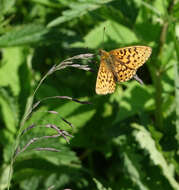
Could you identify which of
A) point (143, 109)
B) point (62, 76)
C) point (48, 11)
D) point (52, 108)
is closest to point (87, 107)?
point (52, 108)

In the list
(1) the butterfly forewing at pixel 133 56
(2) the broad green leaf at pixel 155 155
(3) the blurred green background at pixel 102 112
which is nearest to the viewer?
(1) the butterfly forewing at pixel 133 56

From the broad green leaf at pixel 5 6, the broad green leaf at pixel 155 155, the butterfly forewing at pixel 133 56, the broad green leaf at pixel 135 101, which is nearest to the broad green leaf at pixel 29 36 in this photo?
the broad green leaf at pixel 5 6

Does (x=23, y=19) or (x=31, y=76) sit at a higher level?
(x=23, y=19)

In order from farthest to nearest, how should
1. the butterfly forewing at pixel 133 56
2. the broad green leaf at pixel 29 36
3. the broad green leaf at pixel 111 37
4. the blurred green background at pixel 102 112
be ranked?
the broad green leaf at pixel 111 37 → the broad green leaf at pixel 29 36 → the blurred green background at pixel 102 112 → the butterfly forewing at pixel 133 56

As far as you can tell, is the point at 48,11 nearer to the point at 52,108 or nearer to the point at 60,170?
the point at 52,108

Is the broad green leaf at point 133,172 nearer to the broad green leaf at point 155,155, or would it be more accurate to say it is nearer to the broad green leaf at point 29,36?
the broad green leaf at point 155,155

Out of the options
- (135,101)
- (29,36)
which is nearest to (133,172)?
(135,101)

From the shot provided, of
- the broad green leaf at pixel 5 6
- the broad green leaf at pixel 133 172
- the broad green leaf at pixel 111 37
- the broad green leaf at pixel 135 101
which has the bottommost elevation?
the broad green leaf at pixel 133 172

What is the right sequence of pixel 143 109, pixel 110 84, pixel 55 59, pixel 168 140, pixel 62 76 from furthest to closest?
1. pixel 55 59
2. pixel 62 76
3. pixel 143 109
4. pixel 168 140
5. pixel 110 84
